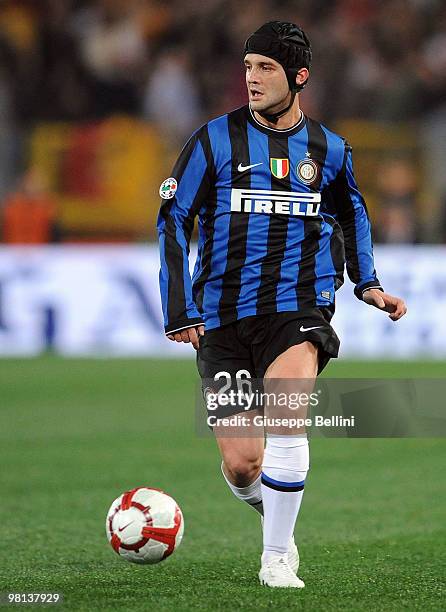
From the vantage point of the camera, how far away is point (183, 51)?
16.1 meters

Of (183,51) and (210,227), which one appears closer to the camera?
(210,227)

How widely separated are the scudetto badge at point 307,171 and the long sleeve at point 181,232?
350 mm

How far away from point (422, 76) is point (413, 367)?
546 centimetres

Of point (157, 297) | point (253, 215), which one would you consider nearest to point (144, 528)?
point (253, 215)

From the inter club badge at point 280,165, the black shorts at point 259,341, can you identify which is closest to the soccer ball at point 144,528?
the black shorts at point 259,341

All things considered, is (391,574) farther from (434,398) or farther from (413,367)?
(413,367)

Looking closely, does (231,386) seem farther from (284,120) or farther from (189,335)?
(284,120)

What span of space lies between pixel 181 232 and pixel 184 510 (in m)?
2.06

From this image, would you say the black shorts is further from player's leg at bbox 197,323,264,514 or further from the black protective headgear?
the black protective headgear

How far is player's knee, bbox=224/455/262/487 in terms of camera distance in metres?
4.68

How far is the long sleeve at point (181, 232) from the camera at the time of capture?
443 centimetres

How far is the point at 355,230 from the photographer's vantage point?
4.93 meters

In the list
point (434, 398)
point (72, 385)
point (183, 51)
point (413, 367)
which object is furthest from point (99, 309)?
point (434, 398)

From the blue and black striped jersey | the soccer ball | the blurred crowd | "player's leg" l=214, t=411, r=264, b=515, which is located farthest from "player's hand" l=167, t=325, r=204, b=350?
the blurred crowd
